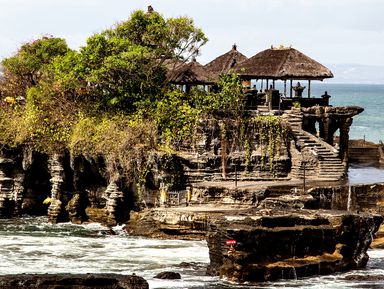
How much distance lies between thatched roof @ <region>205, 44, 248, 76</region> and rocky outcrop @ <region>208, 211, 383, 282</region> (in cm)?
1867

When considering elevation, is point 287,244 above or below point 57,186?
below

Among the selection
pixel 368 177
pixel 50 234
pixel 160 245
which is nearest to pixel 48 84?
pixel 50 234

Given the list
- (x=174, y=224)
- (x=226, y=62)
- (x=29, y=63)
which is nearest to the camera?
(x=174, y=224)

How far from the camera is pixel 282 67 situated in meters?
54.7

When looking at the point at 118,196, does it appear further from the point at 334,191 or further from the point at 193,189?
the point at 334,191

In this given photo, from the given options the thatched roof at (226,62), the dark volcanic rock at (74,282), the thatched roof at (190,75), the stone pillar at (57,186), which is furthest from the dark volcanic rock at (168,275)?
the thatched roof at (226,62)

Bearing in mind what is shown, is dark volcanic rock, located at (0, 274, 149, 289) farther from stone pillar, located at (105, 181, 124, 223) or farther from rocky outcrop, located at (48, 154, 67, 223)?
rocky outcrop, located at (48, 154, 67, 223)

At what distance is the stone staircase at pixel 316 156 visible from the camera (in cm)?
5112

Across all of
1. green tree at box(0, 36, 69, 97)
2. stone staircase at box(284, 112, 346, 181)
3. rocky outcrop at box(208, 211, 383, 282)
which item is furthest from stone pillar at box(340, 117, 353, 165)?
green tree at box(0, 36, 69, 97)

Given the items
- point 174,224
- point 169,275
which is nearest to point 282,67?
point 174,224

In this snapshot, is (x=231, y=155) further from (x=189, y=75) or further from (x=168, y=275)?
(x=168, y=275)

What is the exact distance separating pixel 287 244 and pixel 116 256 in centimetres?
819

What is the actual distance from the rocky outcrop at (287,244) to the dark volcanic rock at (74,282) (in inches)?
288

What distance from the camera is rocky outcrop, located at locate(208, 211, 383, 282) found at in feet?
124
